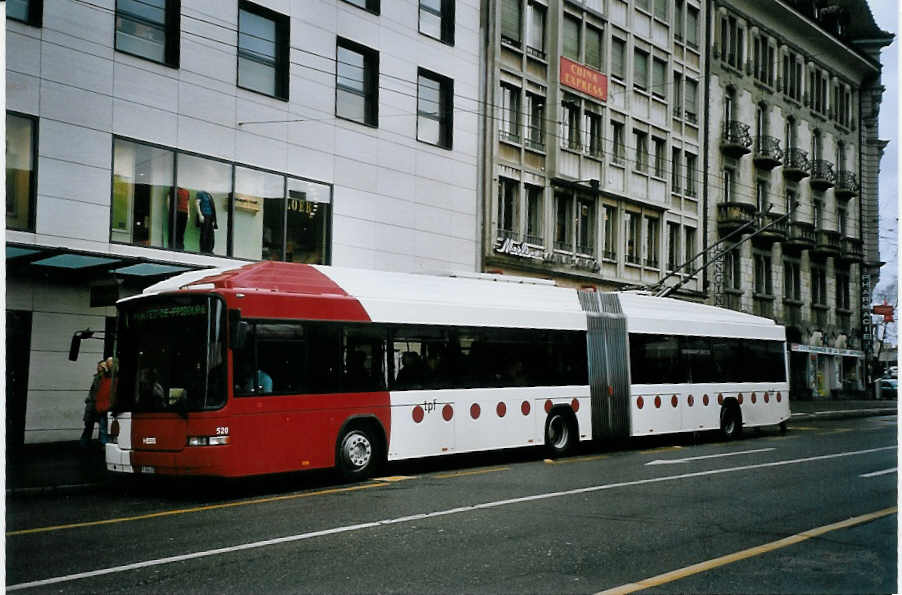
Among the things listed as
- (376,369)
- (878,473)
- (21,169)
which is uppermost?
(21,169)

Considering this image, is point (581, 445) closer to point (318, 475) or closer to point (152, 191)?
point (318, 475)

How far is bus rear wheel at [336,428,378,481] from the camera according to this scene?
50.3ft

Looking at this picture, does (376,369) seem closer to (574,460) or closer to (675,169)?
(574,460)

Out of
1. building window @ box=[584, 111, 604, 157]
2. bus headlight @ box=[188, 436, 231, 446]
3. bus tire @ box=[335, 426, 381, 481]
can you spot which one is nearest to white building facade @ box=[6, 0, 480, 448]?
bus headlight @ box=[188, 436, 231, 446]

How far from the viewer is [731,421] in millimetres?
25031

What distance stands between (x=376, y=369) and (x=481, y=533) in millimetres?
6418

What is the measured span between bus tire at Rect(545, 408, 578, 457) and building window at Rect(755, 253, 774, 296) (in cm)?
2806

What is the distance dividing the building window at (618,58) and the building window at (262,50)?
16.1 meters

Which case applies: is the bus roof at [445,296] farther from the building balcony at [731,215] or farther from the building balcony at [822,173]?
the building balcony at [822,173]

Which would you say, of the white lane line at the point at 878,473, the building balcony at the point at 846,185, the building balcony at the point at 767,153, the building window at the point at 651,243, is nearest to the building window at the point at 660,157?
the building window at the point at 651,243

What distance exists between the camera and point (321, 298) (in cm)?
1535

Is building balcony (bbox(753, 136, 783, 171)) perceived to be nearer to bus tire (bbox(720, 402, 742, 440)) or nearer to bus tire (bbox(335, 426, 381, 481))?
bus tire (bbox(720, 402, 742, 440))

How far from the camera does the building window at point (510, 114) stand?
3212 centimetres

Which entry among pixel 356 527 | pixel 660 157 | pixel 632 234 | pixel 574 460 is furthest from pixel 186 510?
pixel 660 157
